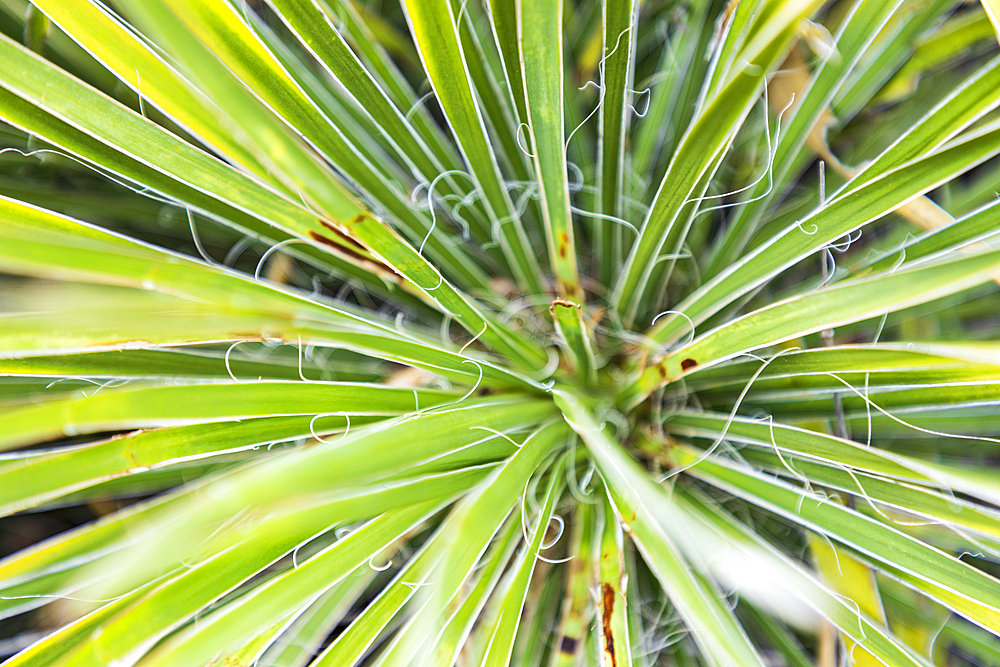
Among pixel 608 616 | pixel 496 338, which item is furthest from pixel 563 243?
pixel 608 616

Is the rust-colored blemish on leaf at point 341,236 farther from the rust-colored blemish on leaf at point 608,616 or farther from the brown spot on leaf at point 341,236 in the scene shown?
the rust-colored blemish on leaf at point 608,616

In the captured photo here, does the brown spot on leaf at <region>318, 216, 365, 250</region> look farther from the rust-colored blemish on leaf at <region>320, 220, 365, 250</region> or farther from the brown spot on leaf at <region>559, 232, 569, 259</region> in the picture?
the brown spot on leaf at <region>559, 232, 569, 259</region>

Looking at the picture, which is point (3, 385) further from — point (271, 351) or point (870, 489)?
point (870, 489)

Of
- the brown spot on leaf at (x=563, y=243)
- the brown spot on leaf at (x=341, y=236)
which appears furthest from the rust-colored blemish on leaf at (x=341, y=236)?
the brown spot on leaf at (x=563, y=243)

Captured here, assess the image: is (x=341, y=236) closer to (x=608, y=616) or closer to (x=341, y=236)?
(x=341, y=236)

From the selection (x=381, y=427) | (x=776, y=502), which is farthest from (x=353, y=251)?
(x=776, y=502)

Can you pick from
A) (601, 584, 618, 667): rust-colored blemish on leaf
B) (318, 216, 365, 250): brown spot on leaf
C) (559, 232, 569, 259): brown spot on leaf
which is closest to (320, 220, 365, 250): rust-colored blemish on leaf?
(318, 216, 365, 250): brown spot on leaf

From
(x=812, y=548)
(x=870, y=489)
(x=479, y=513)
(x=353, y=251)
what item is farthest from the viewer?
(x=812, y=548)
